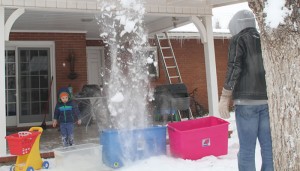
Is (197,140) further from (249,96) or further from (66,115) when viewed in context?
(66,115)

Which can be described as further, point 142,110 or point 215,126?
point 142,110

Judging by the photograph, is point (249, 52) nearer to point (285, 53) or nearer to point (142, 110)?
point (285, 53)

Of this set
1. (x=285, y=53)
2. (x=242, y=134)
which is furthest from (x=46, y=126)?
(x=285, y=53)

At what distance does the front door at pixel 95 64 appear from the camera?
10.8 metres

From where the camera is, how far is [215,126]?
498 cm

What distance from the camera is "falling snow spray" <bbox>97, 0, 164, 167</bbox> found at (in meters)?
4.80

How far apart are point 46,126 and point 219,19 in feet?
43.0

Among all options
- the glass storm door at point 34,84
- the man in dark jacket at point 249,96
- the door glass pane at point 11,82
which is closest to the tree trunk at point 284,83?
the man in dark jacket at point 249,96

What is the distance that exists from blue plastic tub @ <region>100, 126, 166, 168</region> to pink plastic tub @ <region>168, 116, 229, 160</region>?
222 mm

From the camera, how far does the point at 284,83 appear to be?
2.06 meters

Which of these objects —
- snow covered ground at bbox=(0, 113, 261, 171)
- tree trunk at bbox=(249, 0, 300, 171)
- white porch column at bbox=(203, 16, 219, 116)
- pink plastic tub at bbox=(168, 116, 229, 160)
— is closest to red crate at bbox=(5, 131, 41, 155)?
snow covered ground at bbox=(0, 113, 261, 171)

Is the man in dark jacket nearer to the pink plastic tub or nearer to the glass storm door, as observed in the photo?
the pink plastic tub

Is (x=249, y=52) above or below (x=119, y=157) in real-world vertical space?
above

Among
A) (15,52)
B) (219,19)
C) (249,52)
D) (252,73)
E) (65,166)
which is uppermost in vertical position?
(219,19)
